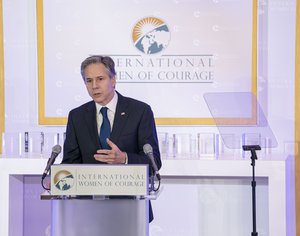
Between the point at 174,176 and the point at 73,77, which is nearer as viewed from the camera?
the point at 174,176

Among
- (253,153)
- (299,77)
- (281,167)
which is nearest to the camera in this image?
(253,153)

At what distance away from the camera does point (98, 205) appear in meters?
2.33

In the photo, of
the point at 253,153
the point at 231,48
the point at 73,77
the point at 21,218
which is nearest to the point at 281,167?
the point at 253,153

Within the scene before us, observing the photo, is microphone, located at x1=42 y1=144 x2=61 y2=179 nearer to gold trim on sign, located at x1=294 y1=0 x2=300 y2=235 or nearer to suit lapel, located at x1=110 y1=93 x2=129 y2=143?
suit lapel, located at x1=110 y1=93 x2=129 y2=143

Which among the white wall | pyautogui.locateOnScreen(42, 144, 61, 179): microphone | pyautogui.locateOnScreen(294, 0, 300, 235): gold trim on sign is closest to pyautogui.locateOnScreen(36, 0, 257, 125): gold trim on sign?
the white wall

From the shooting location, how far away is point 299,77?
3.99 m

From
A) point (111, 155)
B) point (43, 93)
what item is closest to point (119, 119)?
point (111, 155)

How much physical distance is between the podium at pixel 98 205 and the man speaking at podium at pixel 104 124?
52 centimetres

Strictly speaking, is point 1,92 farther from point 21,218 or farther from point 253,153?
point 253,153

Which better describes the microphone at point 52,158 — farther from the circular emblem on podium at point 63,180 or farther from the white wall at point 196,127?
the white wall at point 196,127

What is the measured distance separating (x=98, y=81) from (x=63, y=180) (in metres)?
0.75

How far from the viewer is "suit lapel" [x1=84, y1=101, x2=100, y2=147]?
114 inches

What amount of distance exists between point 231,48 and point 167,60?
48 cm

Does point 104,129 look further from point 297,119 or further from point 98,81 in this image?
point 297,119
